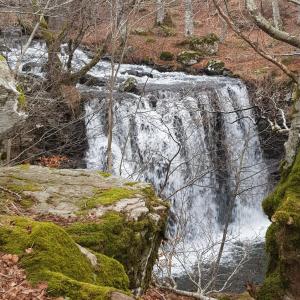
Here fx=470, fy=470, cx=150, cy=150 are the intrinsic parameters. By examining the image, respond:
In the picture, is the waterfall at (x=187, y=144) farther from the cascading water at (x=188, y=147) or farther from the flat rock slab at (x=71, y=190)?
the flat rock slab at (x=71, y=190)

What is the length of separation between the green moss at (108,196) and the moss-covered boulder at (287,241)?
176 centimetres

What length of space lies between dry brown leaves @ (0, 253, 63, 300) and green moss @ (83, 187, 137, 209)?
78.1 inches

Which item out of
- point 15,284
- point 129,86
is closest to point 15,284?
point 15,284

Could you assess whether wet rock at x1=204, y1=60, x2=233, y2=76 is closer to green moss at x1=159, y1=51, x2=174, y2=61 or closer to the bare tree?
green moss at x1=159, y1=51, x2=174, y2=61

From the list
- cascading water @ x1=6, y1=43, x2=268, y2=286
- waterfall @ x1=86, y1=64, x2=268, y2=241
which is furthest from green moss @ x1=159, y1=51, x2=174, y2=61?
cascading water @ x1=6, y1=43, x2=268, y2=286

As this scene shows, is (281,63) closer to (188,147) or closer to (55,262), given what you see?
(55,262)

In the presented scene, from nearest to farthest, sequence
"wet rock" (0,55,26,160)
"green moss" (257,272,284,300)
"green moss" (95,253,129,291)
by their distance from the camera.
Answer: "green moss" (95,253,129,291) < "wet rock" (0,55,26,160) < "green moss" (257,272,284,300)

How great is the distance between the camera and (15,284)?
10.5 feet

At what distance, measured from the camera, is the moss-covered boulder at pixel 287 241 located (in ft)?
17.6

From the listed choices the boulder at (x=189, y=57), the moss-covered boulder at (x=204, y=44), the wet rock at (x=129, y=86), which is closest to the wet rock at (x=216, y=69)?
the boulder at (x=189, y=57)

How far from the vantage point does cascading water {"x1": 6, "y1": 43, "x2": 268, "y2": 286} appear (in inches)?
587

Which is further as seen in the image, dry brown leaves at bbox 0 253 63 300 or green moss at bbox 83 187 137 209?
green moss at bbox 83 187 137 209

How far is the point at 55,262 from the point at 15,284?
36 centimetres

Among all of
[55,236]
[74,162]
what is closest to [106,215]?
[55,236]
